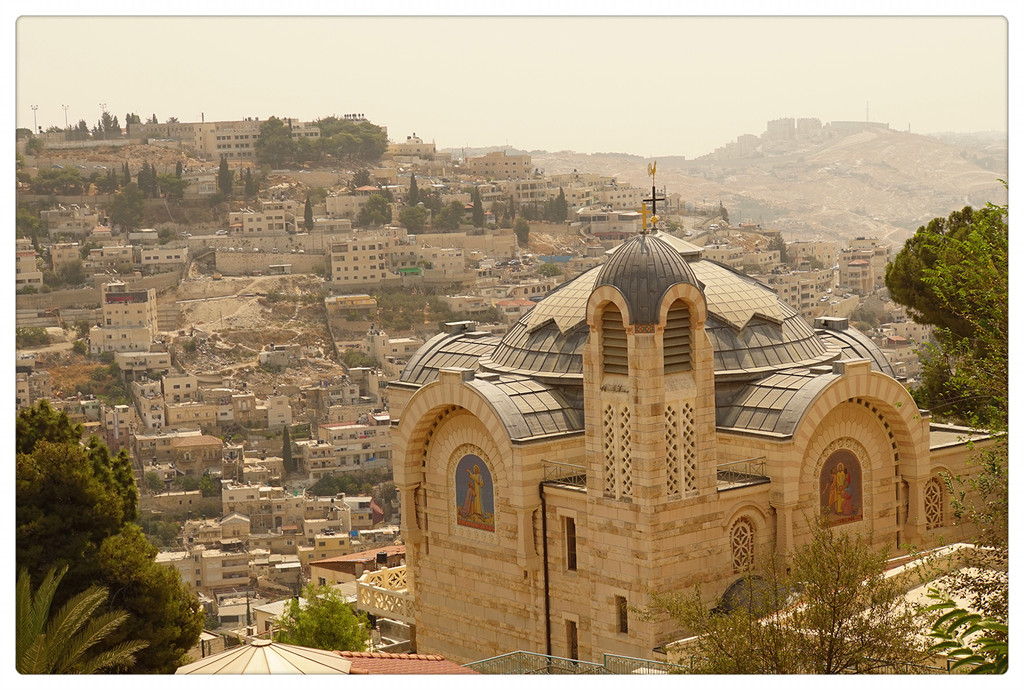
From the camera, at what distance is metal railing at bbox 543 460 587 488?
20.8m

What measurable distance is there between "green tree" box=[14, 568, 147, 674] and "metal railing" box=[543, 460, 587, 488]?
6.26 m

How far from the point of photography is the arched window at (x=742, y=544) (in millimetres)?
20219

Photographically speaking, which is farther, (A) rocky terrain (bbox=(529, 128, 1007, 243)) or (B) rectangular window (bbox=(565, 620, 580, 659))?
(A) rocky terrain (bbox=(529, 128, 1007, 243))

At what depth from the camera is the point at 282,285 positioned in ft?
447

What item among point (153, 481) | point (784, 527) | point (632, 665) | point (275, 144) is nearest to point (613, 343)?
point (784, 527)

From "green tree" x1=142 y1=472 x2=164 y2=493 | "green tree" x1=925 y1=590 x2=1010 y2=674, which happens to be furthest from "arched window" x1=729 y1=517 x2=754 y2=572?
"green tree" x1=142 y1=472 x2=164 y2=493

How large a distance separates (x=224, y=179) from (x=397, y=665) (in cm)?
14023

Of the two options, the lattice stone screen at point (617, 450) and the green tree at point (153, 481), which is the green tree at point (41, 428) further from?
the green tree at point (153, 481)

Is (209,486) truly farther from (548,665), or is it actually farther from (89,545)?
(548,665)

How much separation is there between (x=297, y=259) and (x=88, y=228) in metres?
19.9

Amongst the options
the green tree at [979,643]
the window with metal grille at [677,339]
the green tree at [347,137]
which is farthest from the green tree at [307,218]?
the green tree at [979,643]

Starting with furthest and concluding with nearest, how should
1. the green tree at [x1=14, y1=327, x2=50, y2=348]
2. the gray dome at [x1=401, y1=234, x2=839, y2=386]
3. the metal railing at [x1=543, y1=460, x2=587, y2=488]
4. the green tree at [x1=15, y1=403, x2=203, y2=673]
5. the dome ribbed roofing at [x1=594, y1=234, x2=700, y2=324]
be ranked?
the green tree at [x1=14, y1=327, x2=50, y2=348], the gray dome at [x1=401, y1=234, x2=839, y2=386], the metal railing at [x1=543, y1=460, x2=587, y2=488], the green tree at [x1=15, y1=403, x2=203, y2=673], the dome ribbed roofing at [x1=594, y1=234, x2=700, y2=324]

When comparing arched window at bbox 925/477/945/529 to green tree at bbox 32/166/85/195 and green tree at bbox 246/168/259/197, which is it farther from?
green tree at bbox 246/168/259/197
